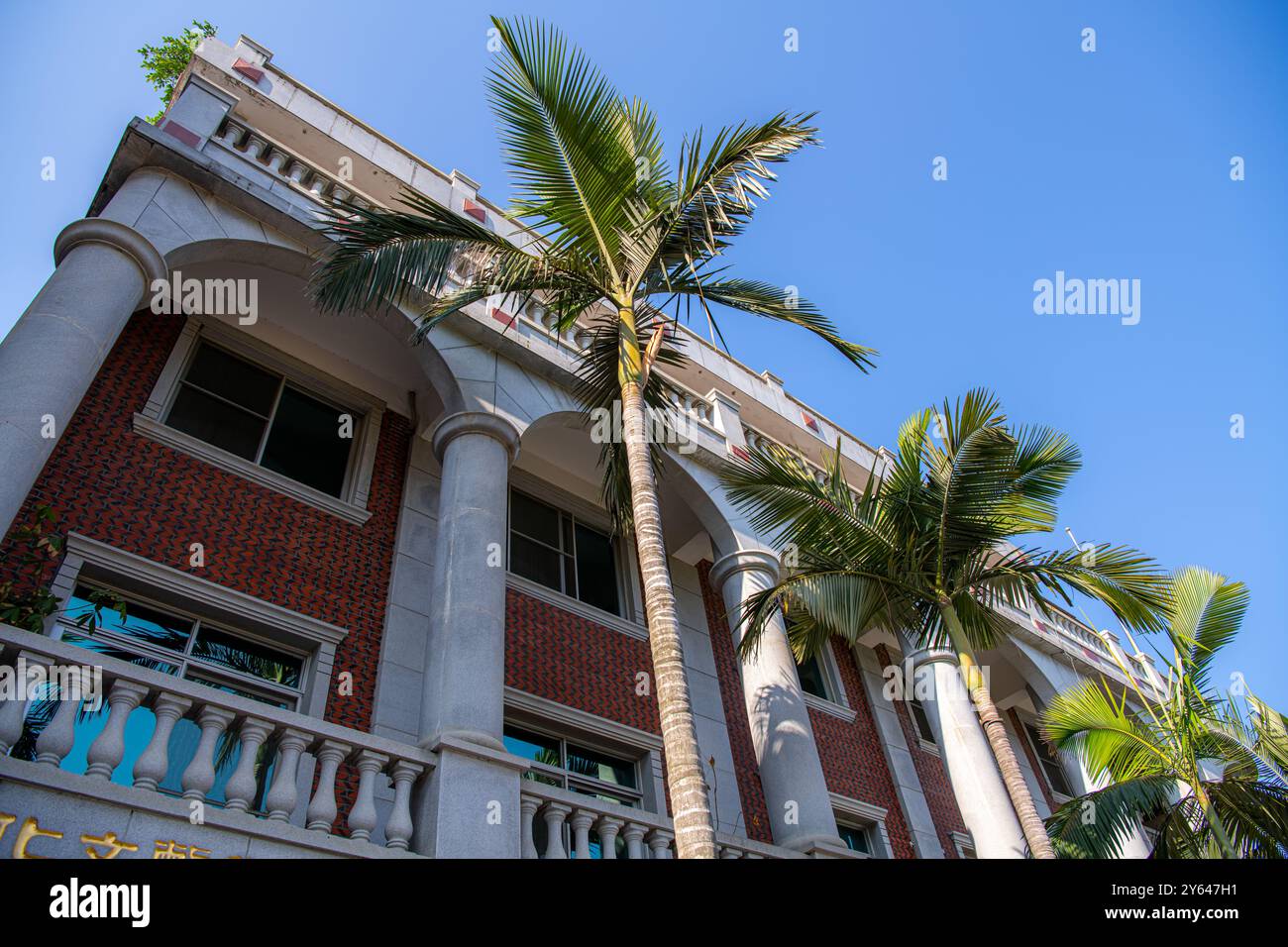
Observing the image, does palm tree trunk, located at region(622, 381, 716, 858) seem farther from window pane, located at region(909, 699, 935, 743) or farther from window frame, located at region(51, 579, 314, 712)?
window pane, located at region(909, 699, 935, 743)

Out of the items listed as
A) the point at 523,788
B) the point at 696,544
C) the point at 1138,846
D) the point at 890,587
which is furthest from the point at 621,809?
the point at 1138,846

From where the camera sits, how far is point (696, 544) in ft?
49.1

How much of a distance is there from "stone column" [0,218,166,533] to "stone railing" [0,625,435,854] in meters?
1.17

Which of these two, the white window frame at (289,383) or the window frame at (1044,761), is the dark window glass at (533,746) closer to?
the white window frame at (289,383)

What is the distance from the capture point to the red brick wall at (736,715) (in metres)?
11.9

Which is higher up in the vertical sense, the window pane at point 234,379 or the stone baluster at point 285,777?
the window pane at point 234,379

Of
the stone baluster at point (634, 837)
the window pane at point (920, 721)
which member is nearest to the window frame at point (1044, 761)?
the window pane at point (920, 721)

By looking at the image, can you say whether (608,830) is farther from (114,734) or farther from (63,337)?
(63,337)

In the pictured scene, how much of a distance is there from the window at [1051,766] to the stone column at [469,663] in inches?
587

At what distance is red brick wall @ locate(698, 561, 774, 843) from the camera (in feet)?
39.1

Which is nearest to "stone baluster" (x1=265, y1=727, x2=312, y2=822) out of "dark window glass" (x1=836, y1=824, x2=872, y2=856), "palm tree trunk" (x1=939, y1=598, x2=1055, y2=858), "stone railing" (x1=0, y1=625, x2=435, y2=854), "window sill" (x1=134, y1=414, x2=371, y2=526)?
"stone railing" (x1=0, y1=625, x2=435, y2=854)

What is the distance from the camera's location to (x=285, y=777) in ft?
20.0

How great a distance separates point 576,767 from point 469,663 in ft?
12.7
